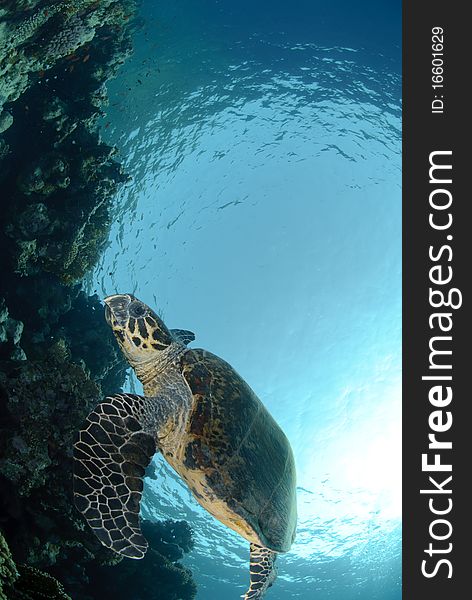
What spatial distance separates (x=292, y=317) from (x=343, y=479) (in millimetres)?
11210

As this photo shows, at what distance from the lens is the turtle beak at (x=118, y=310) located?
14.7ft

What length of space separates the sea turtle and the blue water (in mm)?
9289

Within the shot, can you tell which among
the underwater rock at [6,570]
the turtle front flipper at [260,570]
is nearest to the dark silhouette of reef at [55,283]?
the underwater rock at [6,570]

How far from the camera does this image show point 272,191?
16.4m

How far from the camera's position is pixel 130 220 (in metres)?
14.9

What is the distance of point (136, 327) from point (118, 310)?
0.88 feet

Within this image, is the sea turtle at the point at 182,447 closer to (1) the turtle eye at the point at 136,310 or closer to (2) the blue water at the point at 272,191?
(1) the turtle eye at the point at 136,310

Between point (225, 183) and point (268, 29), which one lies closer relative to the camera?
point (268, 29)

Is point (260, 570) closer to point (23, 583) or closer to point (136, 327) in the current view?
point (23, 583)

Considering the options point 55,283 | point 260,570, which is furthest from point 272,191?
point 260,570

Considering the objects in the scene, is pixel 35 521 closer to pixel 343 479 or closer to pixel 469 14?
pixel 469 14

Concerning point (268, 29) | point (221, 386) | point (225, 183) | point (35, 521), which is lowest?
point (35, 521)

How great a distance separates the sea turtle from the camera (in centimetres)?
345

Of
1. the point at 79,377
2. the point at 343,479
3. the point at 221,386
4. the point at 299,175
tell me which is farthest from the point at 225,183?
the point at 343,479
